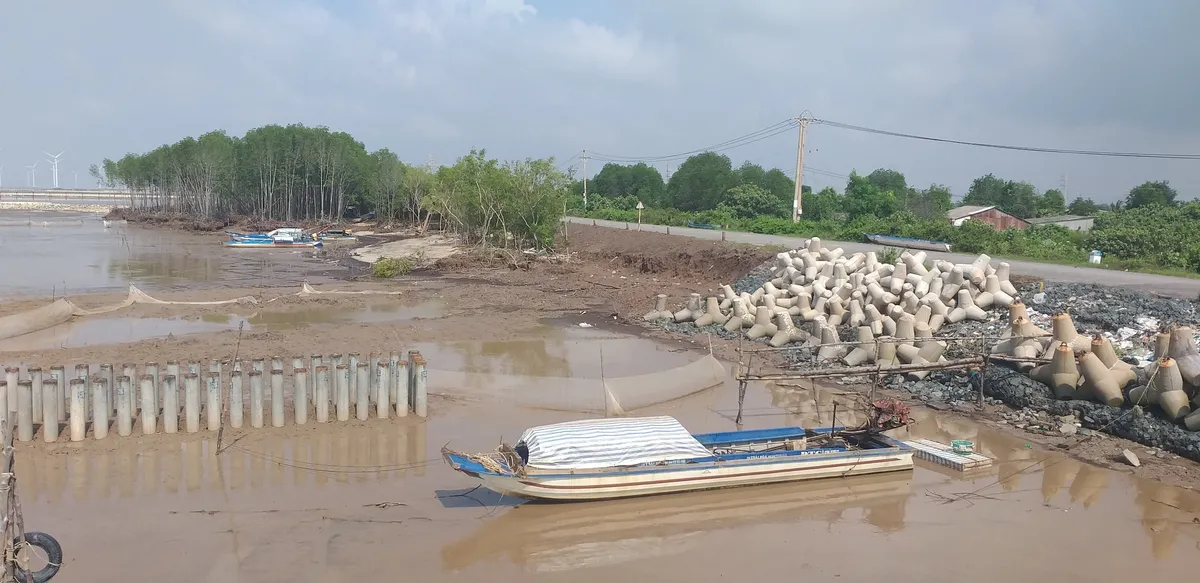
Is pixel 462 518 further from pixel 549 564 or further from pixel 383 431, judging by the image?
pixel 383 431

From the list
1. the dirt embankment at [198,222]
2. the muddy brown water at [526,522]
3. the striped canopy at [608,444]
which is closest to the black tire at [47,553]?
the muddy brown water at [526,522]

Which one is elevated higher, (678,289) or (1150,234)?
(1150,234)

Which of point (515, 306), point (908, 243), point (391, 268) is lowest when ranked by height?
point (515, 306)

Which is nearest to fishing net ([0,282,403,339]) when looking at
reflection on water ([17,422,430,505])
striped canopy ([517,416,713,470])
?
reflection on water ([17,422,430,505])

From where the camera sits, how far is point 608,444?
10641 millimetres

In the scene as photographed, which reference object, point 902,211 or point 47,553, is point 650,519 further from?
point 902,211

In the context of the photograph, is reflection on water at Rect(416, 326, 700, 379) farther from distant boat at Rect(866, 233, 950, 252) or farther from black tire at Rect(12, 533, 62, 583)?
distant boat at Rect(866, 233, 950, 252)

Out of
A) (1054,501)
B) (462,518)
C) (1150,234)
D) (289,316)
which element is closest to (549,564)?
(462,518)

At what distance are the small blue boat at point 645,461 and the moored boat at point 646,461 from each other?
0.04ft

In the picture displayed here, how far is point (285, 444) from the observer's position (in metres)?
12.5

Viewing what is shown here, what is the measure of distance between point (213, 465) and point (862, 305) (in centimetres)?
1584

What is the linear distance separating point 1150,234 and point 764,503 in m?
24.0

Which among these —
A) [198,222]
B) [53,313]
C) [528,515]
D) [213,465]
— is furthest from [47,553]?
[198,222]

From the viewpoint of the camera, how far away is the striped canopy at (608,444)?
10.4 metres
